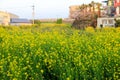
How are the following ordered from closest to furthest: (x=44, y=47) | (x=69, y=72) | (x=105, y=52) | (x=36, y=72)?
(x=69, y=72) → (x=36, y=72) → (x=105, y=52) → (x=44, y=47)

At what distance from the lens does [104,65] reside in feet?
21.9

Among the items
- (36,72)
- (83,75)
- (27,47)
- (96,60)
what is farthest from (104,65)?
(27,47)

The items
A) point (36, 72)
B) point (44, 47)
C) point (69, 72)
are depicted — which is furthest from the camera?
point (44, 47)

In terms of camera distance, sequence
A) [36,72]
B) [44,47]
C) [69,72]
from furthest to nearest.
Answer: [44,47] → [36,72] → [69,72]

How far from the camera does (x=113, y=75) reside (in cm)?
Answer: 633

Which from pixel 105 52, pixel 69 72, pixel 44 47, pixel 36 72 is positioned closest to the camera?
pixel 69 72

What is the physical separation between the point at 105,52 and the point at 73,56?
0.65m

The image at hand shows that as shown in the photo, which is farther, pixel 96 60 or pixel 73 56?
pixel 73 56

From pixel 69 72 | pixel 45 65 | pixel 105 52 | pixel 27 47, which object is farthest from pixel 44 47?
pixel 69 72

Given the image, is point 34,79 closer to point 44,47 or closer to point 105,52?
point 105,52

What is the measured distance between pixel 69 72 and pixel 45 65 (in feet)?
3.89

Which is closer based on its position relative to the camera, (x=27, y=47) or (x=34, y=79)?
(x=34, y=79)

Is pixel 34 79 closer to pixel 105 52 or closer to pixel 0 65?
pixel 0 65

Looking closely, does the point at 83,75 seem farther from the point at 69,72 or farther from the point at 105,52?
the point at 105,52
